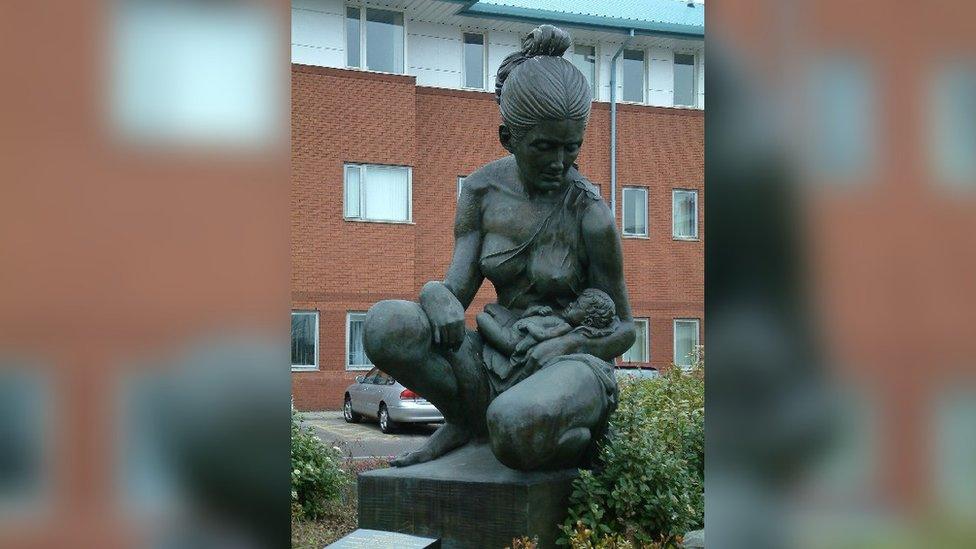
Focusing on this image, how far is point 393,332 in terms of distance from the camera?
3713 millimetres

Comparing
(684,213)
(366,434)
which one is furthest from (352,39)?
(366,434)

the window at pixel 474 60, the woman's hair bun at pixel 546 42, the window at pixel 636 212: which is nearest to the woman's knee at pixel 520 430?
the woman's hair bun at pixel 546 42

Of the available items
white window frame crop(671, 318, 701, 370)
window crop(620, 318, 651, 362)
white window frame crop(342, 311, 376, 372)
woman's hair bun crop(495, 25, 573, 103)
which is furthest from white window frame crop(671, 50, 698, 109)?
woman's hair bun crop(495, 25, 573, 103)

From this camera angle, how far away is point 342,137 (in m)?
18.6

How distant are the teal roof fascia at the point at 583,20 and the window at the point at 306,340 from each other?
698cm

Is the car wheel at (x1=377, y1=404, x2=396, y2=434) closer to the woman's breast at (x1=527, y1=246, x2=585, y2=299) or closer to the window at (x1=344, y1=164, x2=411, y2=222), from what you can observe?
the window at (x1=344, y1=164, x2=411, y2=222)

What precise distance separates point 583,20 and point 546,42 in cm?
1607

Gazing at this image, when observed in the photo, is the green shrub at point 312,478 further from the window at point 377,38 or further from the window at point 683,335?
the window at point 683,335

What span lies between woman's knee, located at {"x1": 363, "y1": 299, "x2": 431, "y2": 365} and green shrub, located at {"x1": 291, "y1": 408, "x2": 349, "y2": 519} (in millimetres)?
1616
